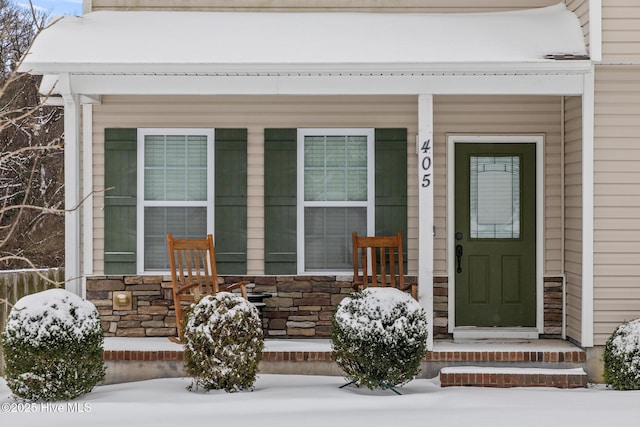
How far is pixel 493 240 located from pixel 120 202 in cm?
390

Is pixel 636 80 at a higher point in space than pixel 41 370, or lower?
higher

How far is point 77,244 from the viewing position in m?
7.94

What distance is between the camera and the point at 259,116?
29.2 feet

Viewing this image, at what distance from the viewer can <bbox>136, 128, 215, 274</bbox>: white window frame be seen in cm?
890

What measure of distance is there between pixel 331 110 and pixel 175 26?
1795mm

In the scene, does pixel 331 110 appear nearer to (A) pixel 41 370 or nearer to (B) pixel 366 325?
(B) pixel 366 325

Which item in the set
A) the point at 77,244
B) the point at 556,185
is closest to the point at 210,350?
the point at 77,244

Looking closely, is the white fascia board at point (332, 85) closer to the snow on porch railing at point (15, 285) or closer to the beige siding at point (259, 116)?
the beige siding at point (259, 116)

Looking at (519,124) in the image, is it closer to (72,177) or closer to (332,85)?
(332,85)

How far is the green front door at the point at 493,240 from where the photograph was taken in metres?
8.96

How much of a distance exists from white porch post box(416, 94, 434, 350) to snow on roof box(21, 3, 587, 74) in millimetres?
446

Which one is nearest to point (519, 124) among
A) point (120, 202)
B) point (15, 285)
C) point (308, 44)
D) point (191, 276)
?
point (308, 44)

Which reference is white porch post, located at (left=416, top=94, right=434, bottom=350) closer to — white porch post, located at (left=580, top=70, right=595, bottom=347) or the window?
the window

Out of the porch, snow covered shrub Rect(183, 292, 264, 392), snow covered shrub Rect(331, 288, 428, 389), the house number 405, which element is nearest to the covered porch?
the house number 405
